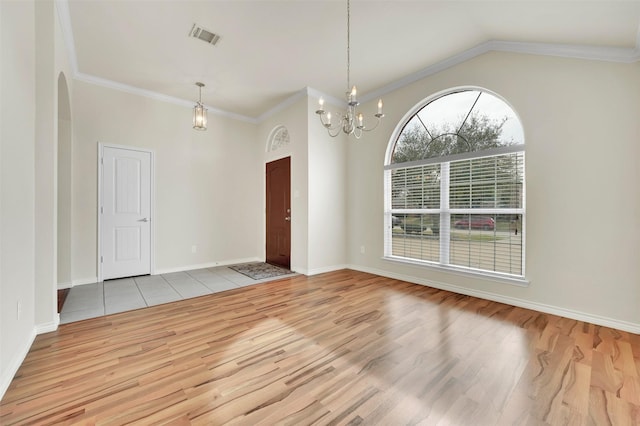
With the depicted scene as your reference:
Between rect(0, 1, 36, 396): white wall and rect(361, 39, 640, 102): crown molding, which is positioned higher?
rect(361, 39, 640, 102): crown molding

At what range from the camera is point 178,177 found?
4.80 metres

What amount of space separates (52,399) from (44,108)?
236 cm

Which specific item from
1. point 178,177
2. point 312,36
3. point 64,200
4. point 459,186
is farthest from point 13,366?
point 459,186

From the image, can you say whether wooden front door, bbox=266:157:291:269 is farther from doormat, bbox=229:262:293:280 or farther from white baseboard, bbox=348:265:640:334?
white baseboard, bbox=348:265:640:334

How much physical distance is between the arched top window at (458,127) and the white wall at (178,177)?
319 cm

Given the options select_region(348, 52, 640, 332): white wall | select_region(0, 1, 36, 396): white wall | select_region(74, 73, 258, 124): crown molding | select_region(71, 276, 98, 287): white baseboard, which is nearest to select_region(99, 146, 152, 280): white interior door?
select_region(71, 276, 98, 287): white baseboard

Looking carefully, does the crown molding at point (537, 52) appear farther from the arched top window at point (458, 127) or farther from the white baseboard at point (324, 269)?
the white baseboard at point (324, 269)

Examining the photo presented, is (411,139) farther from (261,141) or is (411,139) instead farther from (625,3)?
(261,141)

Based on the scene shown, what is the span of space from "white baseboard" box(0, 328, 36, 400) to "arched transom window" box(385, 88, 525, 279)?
4209mm

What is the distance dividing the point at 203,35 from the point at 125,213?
2.99 metres

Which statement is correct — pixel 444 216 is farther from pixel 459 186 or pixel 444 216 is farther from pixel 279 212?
pixel 279 212

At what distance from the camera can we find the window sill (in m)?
3.11

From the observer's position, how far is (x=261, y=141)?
18.7ft

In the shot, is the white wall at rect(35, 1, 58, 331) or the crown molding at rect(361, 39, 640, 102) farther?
the crown molding at rect(361, 39, 640, 102)
